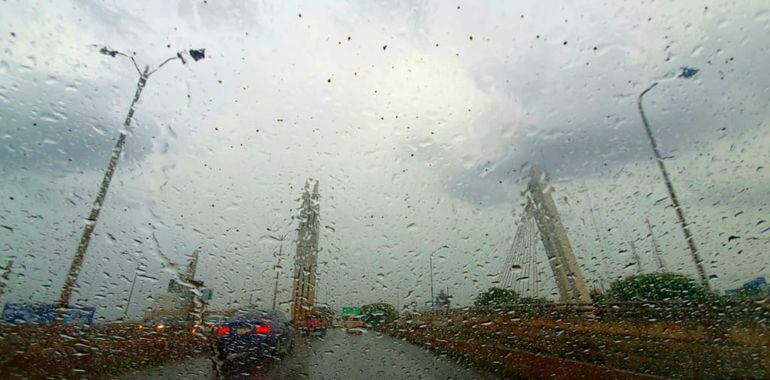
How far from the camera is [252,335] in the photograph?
8.62m

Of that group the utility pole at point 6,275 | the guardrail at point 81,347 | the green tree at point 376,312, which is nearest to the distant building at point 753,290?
the green tree at point 376,312

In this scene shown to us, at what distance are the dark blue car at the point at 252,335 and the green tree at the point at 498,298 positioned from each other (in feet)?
14.2

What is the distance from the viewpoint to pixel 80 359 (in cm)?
604

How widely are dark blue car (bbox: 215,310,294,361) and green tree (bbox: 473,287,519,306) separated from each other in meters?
4.32

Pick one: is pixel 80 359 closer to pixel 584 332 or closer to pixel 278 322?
pixel 278 322

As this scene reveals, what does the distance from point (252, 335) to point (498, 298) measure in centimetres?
510

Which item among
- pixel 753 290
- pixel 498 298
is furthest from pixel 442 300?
pixel 753 290

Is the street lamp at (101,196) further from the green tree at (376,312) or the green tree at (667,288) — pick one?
the green tree at (667,288)

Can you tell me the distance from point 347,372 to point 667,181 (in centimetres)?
679

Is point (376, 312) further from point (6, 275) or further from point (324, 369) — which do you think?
point (6, 275)

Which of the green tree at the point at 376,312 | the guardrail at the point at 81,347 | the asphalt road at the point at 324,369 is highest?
the green tree at the point at 376,312

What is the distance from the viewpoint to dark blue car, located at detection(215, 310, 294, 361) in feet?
27.1

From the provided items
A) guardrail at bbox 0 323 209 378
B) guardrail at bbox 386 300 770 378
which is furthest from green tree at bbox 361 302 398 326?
guardrail at bbox 0 323 209 378

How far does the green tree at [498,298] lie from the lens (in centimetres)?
777
